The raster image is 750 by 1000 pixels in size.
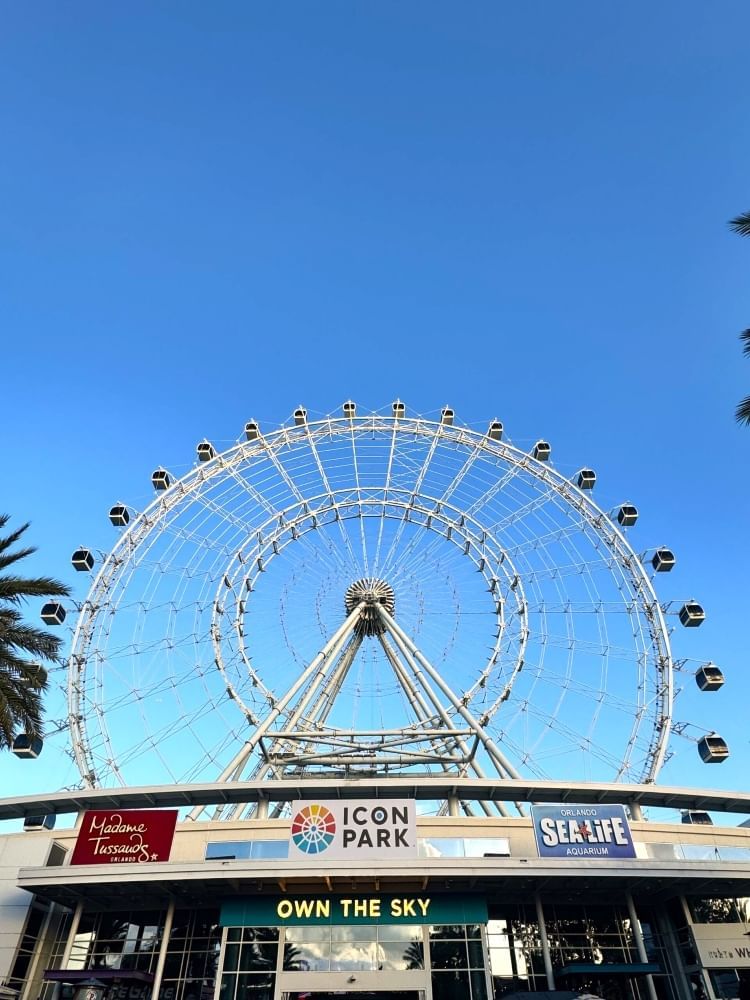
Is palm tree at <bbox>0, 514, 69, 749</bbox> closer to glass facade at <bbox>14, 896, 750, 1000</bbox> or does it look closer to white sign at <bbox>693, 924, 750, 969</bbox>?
glass facade at <bbox>14, 896, 750, 1000</bbox>

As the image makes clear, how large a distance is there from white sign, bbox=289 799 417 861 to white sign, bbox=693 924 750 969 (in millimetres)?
11575

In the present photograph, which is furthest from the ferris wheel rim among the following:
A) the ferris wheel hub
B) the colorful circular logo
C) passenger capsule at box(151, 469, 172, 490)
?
the colorful circular logo

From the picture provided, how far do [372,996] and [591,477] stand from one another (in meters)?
29.7

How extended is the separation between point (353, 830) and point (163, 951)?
8236mm

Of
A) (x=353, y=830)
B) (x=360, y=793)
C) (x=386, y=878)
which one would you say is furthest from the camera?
(x=360, y=793)

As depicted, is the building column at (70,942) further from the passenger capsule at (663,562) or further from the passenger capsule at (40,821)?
the passenger capsule at (663,562)

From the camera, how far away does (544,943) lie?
86.3 feet

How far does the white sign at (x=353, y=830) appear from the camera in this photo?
24.7 m

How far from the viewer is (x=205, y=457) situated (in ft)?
143

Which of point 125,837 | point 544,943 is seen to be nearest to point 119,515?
point 125,837

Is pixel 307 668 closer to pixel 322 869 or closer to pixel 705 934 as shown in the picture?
pixel 322 869

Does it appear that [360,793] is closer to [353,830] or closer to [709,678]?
[353,830]

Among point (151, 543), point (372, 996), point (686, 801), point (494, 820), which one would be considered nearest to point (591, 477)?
point (686, 801)

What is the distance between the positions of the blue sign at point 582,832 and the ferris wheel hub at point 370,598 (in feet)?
54.1
